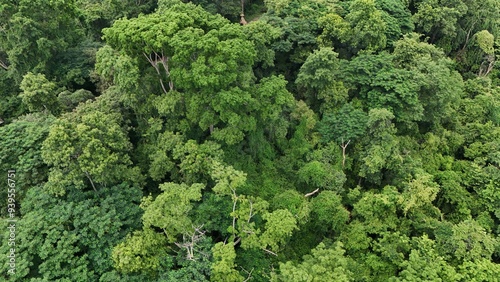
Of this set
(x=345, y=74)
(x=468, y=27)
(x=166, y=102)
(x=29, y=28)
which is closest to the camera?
(x=166, y=102)

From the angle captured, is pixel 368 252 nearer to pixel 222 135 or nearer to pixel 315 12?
pixel 222 135

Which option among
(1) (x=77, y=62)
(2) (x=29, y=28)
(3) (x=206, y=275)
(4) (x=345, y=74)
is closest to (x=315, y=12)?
(4) (x=345, y=74)

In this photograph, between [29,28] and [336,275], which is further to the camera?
[29,28]

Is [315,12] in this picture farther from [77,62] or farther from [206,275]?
[206,275]

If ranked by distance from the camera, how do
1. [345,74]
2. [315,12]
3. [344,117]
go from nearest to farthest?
[344,117] < [345,74] < [315,12]

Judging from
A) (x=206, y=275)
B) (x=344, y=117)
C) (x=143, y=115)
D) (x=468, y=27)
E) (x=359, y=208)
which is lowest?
(x=206, y=275)

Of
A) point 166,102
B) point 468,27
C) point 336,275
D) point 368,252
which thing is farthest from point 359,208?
point 468,27

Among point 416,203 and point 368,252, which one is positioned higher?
point 416,203
